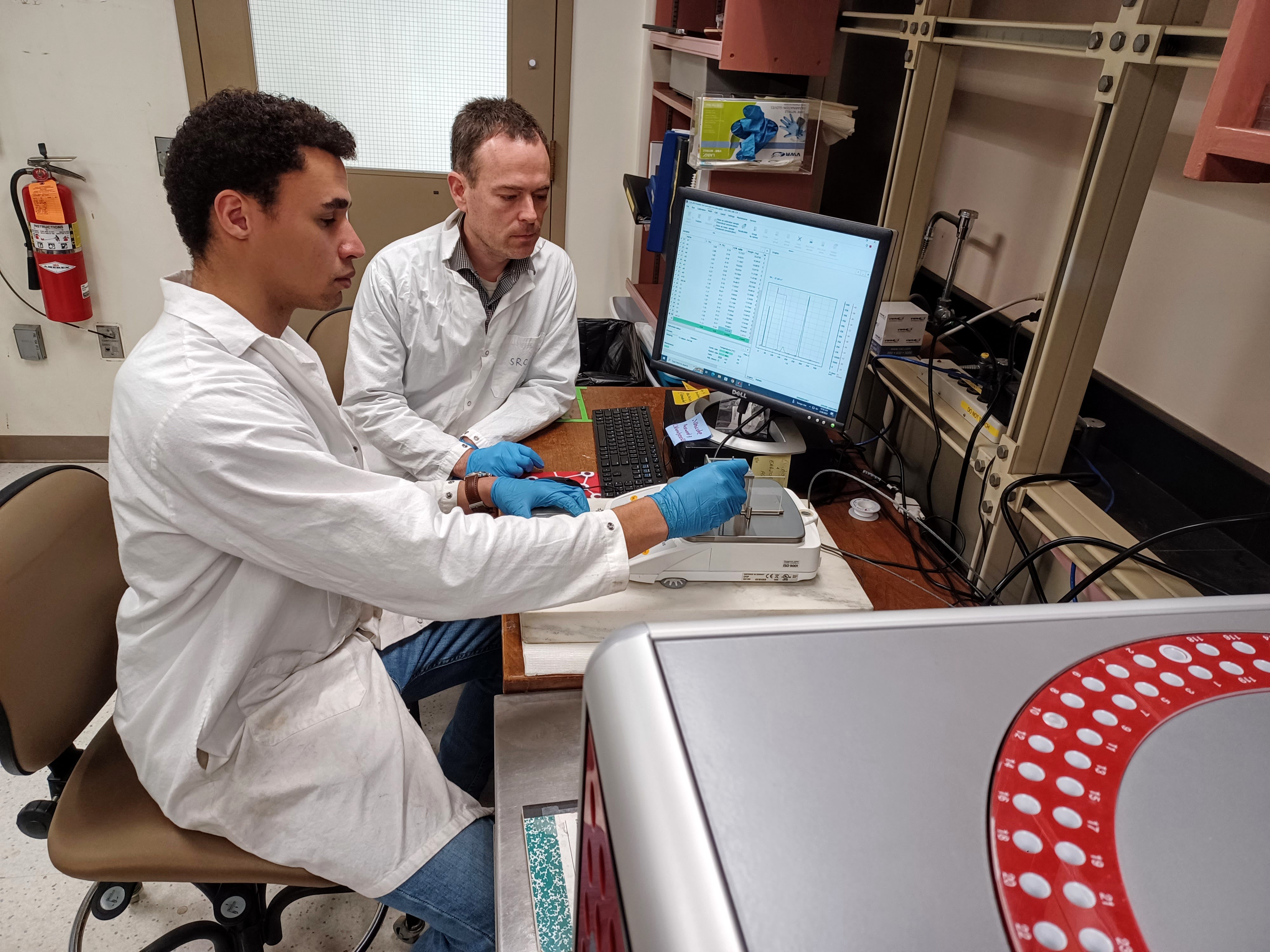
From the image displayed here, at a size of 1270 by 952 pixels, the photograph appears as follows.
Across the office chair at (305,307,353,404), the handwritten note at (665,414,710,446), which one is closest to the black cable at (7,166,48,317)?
the office chair at (305,307,353,404)

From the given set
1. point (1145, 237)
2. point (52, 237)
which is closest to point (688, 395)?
point (1145, 237)

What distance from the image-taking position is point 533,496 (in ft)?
4.31

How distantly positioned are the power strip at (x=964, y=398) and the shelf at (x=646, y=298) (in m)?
1.07

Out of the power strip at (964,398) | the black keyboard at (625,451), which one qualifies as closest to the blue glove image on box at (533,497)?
the black keyboard at (625,451)

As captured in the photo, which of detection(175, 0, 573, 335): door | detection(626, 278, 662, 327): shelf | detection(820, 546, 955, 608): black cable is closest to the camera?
detection(820, 546, 955, 608): black cable

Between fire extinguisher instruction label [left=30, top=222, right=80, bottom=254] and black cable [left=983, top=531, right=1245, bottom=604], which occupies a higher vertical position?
black cable [left=983, top=531, right=1245, bottom=604]

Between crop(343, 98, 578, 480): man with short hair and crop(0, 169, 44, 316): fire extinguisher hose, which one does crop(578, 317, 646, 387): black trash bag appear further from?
crop(0, 169, 44, 316): fire extinguisher hose

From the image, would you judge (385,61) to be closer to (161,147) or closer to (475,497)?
(161,147)

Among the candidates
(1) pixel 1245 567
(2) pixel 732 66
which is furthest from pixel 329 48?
(1) pixel 1245 567

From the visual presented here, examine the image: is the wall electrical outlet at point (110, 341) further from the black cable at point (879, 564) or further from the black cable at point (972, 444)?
the black cable at point (972, 444)

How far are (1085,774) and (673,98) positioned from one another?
8.10ft

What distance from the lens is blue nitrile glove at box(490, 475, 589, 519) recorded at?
4.20ft

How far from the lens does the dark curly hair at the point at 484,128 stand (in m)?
1.74

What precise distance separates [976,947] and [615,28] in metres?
3.05
